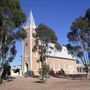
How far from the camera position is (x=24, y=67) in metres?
81.8

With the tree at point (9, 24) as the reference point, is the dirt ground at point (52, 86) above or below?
below

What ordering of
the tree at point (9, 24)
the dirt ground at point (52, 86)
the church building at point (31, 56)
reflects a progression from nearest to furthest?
1. the dirt ground at point (52, 86)
2. the tree at point (9, 24)
3. the church building at point (31, 56)

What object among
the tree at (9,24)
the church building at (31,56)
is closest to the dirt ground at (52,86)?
the tree at (9,24)

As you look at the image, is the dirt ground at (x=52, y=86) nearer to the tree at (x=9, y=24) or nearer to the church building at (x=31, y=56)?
the tree at (x=9, y=24)

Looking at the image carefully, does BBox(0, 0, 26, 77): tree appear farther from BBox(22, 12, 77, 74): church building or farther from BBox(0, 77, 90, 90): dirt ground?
BBox(22, 12, 77, 74): church building

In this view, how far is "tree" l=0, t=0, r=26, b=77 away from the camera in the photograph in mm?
34438

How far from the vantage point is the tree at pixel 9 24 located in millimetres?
34438

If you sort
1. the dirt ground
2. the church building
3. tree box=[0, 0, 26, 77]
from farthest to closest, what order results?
1. the church building
2. tree box=[0, 0, 26, 77]
3. the dirt ground

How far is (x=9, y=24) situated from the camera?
34.5 meters

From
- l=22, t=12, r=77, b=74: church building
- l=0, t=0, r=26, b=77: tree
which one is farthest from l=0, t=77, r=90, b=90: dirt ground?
l=22, t=12, r=77, b=74: church building

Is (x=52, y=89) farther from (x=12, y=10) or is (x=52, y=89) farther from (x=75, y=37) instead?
(x=75, y=37)

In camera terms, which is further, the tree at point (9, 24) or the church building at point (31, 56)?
the church building at point (31, 56)

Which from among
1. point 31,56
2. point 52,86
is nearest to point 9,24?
point 52,86

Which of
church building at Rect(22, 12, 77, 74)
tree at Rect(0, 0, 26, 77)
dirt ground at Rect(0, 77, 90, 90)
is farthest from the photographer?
church building at Rect(22, 12, 77, 74)
